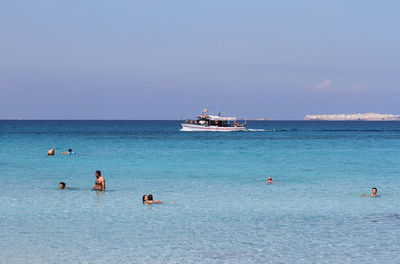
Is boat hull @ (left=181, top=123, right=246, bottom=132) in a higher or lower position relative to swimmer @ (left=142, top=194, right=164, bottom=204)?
higher

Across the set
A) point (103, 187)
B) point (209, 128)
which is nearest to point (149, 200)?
point (103, 187)

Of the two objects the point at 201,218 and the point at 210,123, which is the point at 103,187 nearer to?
the point at 201,218

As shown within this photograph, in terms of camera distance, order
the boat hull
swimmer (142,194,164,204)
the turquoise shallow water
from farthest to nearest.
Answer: the boat hull → swimmer (142,194,164,204) → the turquoise shallow water

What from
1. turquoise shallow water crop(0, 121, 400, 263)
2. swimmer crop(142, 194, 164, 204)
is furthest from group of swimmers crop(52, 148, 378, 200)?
turquoise shallow water crop(0, 121, 400, 263)

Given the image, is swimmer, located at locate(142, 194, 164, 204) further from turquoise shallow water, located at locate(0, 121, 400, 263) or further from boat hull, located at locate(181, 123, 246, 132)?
boat hull, located at locate(181, 123, 246, 132)

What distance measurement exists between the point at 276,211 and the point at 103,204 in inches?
340

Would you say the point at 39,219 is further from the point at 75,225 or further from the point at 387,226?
the point at 387,226

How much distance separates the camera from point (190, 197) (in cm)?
2908

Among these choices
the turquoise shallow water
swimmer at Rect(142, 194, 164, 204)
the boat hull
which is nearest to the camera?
the turquoise shallow water

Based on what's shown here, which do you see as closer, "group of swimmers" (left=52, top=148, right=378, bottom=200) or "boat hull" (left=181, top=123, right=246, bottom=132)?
"group of swimmers" (left=52, top=148, right=378, bottom=200)

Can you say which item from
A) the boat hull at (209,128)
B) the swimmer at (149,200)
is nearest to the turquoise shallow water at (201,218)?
the swimmer at (149,200)

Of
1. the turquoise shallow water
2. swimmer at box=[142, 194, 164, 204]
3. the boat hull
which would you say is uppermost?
the boat hull

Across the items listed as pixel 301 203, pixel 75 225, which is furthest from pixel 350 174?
pixel 75 225

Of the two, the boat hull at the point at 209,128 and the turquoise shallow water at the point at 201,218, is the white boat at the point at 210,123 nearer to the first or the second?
the boat hull at the point at 209,128
